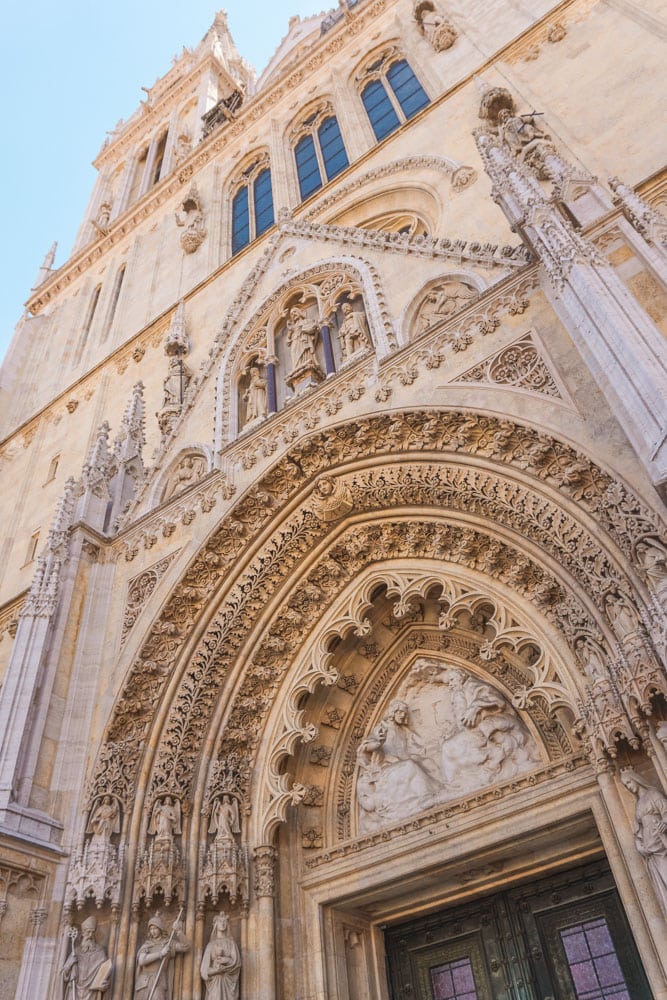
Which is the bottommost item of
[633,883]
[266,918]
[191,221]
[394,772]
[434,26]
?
[633,883]

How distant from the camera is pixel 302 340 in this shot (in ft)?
32.2

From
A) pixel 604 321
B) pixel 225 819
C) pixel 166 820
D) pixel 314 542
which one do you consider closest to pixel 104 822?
pixel 166 820

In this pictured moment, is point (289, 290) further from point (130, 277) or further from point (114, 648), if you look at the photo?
point (130, 277)

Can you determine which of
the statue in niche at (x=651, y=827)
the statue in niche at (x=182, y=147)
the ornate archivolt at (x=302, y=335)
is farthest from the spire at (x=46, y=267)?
the statue in niche at (x=651, y=827)

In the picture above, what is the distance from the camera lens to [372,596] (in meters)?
7.64

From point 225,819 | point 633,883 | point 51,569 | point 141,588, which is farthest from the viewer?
point 51,569

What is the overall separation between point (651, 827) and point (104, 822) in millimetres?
4434

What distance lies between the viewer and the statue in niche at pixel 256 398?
9570 mm

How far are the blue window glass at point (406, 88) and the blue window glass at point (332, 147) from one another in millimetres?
1400

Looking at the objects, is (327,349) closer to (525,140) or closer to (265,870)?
(525,140)

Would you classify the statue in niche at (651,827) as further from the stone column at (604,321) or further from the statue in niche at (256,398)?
the statue in niche at (256,398)

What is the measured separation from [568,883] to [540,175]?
662 cm

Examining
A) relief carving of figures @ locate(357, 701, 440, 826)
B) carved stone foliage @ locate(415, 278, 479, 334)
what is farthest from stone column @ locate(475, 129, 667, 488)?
relief carving of figures @ locate(357, 701, 440, 826)

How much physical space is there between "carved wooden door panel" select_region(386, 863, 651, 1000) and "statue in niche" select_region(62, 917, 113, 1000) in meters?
2.43
